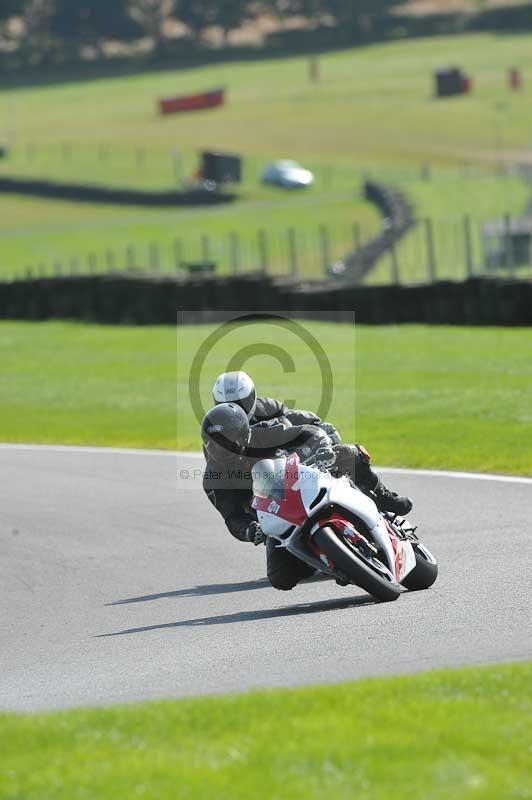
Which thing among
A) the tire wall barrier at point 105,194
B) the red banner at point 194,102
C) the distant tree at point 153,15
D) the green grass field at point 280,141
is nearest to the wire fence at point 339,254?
the green grass field at point 280,141

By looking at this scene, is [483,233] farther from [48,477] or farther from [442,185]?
[442,185]

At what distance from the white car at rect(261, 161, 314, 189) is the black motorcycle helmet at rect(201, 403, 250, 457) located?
62.8 meters

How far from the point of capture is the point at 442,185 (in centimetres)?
6303

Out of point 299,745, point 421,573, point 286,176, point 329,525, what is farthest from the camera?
point 286,176

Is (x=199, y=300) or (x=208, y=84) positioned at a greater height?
(x=208, y=84)

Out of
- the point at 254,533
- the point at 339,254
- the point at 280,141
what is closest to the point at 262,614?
the point at 254,533

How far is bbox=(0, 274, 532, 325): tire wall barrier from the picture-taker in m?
25.0

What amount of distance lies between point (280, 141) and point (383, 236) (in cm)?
4721

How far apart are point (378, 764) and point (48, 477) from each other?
10.4m

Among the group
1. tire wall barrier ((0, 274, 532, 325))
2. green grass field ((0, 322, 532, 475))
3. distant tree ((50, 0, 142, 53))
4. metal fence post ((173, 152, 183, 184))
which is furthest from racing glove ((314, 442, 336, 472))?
distant tree ((50, 0, 142, 53))

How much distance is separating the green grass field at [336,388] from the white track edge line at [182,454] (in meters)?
0.28

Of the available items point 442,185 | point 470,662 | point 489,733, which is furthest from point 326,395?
point 442,185

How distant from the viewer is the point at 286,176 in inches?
2835

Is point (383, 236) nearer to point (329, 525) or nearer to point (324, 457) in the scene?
point (324, 457)
